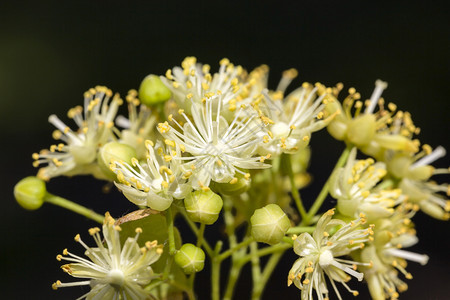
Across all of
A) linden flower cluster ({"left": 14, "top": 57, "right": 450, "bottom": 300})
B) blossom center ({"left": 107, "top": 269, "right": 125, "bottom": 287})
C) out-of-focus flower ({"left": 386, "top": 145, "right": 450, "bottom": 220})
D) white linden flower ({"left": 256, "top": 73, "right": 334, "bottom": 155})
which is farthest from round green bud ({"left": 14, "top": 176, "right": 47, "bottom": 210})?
out-of-focus flower ({"left": 386, "top": 145, "right": 450, "bottom": 220})

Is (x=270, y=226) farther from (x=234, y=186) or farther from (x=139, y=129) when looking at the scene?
(x=139, y=129)

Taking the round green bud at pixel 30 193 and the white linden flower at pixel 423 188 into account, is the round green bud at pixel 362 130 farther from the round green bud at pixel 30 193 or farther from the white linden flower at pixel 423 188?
the round green bud at pixel 30 193

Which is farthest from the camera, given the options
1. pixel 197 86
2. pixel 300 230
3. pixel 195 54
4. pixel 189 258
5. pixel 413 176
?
pixel 195 54

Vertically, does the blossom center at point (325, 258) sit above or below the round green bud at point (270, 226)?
below

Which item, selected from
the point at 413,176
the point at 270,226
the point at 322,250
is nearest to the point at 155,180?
the point at 270,226

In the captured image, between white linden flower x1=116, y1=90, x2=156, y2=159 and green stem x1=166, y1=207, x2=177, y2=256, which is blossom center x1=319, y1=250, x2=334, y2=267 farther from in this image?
white linden flower x1=116, y1=90, x2=156, y2=159

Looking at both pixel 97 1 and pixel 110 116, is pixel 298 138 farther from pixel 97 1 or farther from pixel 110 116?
pixel 97 1

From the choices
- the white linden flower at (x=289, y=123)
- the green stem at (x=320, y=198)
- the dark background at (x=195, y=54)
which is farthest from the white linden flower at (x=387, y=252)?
the dark background at (x=195, y=54)
